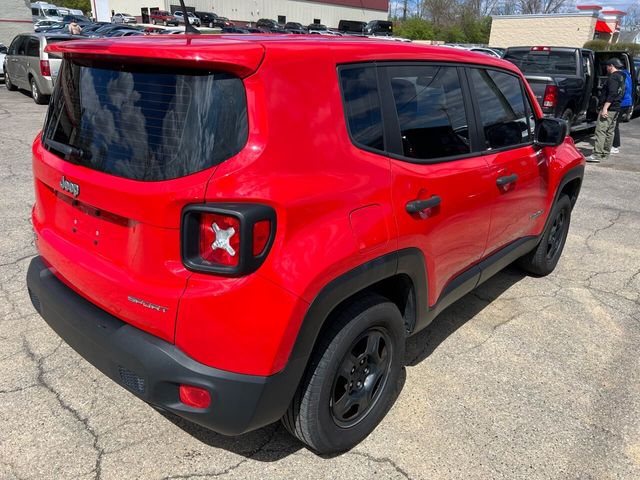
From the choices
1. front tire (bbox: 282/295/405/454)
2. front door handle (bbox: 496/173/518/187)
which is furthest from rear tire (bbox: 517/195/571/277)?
front tire (bbox: 282/295/405/454)

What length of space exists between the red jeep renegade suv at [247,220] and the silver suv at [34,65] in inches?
405

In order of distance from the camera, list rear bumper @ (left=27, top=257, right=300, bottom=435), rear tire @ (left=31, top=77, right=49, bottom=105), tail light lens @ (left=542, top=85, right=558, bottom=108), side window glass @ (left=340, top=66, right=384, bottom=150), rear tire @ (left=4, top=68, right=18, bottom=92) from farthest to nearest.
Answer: rear tire @ (left=4, top=68, right=18, bottom=92), rear tire @ (left=31, top=77, right=49, bottom=105), tail light lens @ (left=542, top=85, right=558, bottom=108), side window glass @ (left=340, top=66, right=384, bottom=150), rear bumper @ (left=27, top=257, right=300, bottom=435)

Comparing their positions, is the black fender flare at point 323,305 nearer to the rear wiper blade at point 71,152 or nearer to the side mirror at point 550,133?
the rear wiper blade at point 71,152

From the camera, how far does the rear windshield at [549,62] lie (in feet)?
35.8

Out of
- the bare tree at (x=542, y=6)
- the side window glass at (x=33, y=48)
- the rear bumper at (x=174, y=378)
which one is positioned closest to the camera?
the rear bumper at (x=174, y=378)

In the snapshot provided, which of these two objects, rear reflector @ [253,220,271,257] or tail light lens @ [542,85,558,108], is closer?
rear reflector @ [253,220,271,257]

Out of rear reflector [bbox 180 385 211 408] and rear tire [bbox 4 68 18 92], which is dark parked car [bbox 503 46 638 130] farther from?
rear tire [bbox 4 68 18 92]

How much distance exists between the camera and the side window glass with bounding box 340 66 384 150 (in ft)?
7.07

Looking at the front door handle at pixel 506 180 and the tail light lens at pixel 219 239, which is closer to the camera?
the tail light lens at pixel 219 239

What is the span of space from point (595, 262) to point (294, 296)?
161 inches

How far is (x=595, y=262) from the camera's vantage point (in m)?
4.95

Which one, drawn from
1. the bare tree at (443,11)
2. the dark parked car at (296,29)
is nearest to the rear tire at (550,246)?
the dark parked car at (296,29)

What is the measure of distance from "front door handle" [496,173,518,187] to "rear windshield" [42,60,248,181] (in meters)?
1.83

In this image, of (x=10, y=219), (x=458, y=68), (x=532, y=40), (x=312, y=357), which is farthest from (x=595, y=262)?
(x=532, y=40)
